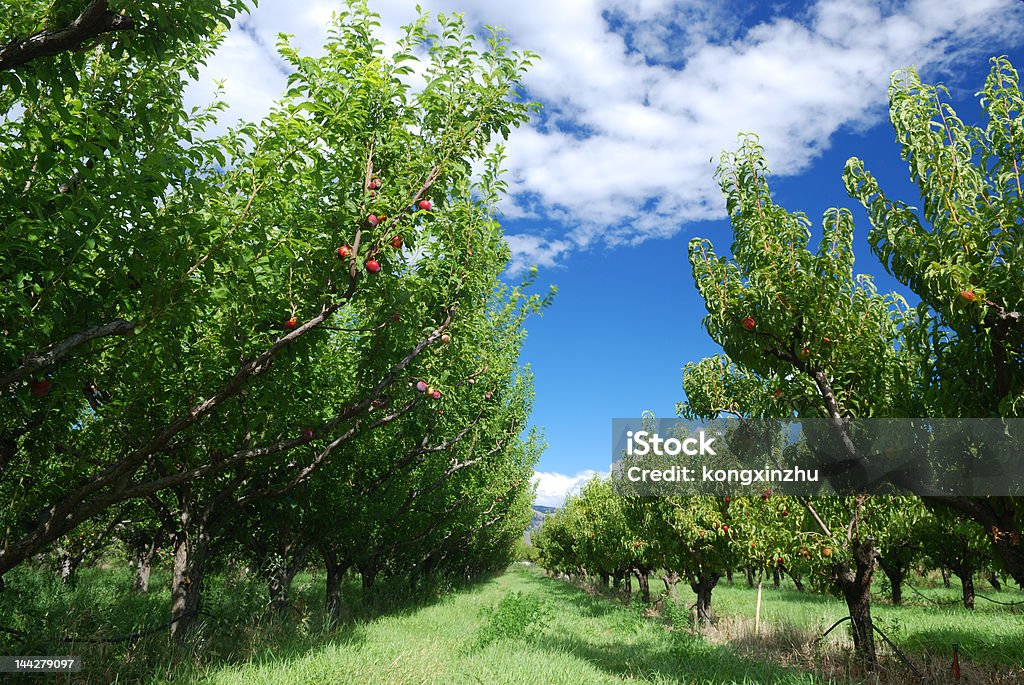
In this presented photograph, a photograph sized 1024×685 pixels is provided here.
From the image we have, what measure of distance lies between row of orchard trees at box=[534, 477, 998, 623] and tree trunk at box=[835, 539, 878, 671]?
16 cm

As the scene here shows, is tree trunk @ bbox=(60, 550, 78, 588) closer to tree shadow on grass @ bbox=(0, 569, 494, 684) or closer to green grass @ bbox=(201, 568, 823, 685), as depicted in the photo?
tree shadow on grass @ bbox=(0, 569, 494, 684)

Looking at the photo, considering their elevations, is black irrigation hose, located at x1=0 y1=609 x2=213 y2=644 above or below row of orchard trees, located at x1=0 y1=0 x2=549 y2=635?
below

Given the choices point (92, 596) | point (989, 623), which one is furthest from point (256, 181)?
point (989, 623)

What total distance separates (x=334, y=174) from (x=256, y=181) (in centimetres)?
90

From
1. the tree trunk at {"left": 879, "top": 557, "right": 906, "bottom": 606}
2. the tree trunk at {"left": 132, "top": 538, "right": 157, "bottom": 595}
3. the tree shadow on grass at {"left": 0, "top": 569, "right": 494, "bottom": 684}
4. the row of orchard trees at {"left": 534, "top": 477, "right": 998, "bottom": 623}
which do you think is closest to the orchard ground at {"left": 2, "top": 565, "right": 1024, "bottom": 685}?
the tree shadow on grass at {"left": 0, "top": 569, "right": 494, "bottom": 684}

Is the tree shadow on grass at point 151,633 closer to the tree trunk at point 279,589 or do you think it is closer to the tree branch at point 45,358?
the tree trunk at point 279,589

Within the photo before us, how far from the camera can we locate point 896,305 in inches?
331

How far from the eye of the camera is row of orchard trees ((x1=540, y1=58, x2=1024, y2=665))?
5.44 m

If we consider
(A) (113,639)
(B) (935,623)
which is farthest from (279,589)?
(B) (935,623)

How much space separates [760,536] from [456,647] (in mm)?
7012

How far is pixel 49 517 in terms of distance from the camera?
5555 mm

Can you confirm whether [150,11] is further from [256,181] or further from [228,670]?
[228,670]

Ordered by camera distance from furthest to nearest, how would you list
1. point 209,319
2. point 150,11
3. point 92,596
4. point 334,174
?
point 92,596
point 209,319
point 334,174
point 150,11

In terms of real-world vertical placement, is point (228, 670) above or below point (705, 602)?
above
